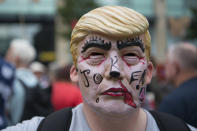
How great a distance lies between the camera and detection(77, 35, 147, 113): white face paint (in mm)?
1706

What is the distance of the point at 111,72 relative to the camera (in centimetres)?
169

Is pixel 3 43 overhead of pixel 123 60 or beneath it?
beneath

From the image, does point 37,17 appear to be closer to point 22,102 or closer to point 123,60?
point 22,102

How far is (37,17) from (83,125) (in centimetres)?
1661

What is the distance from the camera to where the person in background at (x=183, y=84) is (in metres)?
2.83

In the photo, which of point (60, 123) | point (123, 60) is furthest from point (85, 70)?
point (60, 123)

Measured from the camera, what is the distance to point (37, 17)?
58.3 ft

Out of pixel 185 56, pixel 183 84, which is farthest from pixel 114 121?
pixel 185 56

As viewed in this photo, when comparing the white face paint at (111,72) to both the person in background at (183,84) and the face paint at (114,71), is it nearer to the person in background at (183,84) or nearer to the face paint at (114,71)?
the face paint at (114,71)

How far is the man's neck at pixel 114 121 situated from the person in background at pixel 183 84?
105 cm

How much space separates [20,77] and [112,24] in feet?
7.57

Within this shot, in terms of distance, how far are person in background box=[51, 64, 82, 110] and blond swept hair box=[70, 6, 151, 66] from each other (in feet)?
7.05

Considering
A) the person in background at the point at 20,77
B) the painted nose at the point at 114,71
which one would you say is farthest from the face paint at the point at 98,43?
the person in background at the point at 20,77

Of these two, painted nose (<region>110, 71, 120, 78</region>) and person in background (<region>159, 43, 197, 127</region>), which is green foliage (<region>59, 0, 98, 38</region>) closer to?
person in background (<region>159, 43, 197, 127</region>)
